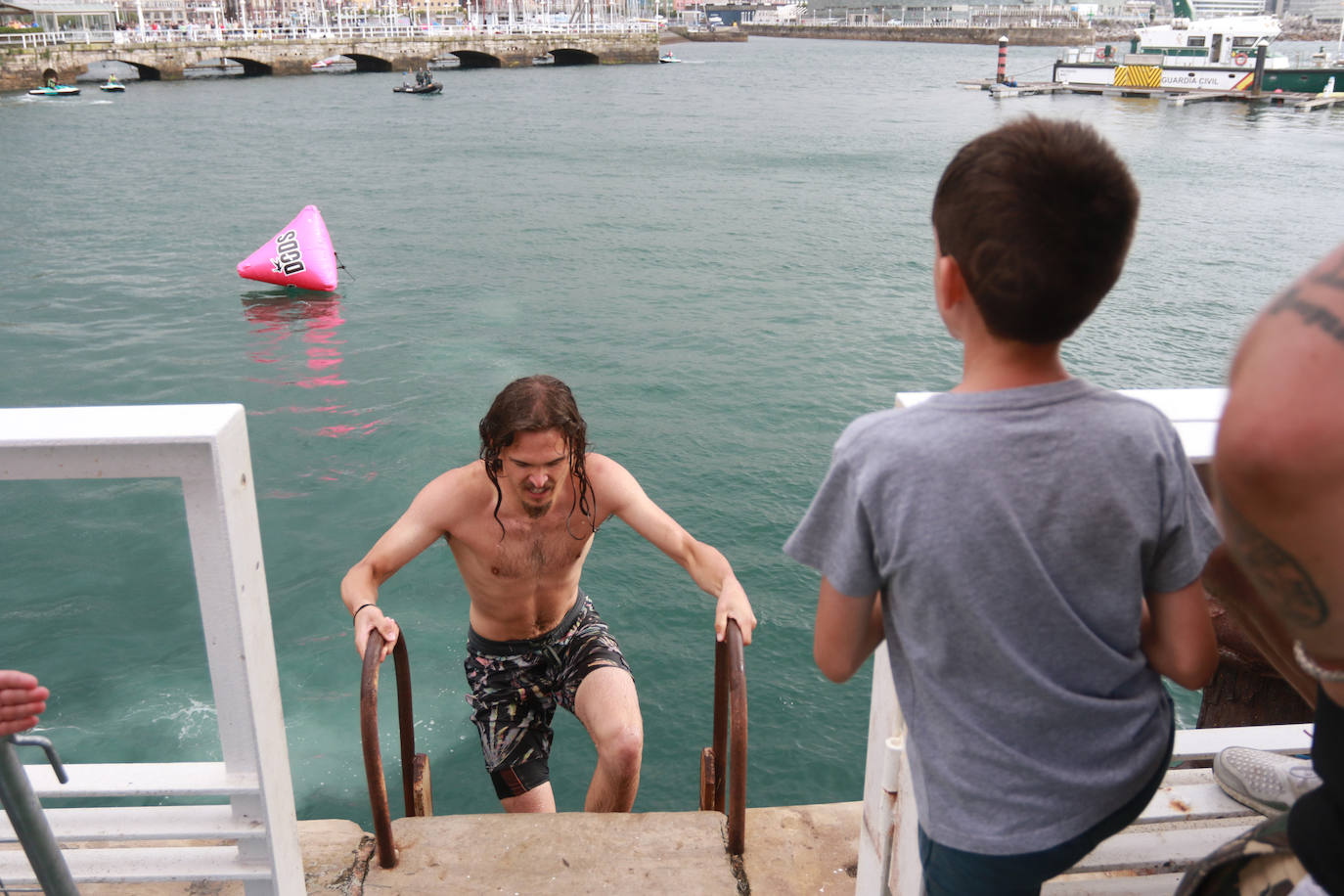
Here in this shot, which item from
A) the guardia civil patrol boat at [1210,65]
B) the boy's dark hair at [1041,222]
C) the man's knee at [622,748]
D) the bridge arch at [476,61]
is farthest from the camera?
the bridge arch at [476,61]

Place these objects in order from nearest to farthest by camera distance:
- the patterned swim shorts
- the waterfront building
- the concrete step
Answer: the concrete step, the patterned swim shorts, the waterfront building

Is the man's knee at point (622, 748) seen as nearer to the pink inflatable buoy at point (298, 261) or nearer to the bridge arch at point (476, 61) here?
the pink inflatable buoy at point (298, 261)


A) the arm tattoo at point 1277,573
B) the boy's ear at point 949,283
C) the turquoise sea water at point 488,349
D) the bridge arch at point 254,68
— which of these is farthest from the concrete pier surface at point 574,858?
the bridge arch at point 254,68

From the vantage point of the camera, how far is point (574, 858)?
104 inches

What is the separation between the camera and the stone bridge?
5322 cm

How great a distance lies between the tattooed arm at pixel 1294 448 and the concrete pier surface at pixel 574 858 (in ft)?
6.45

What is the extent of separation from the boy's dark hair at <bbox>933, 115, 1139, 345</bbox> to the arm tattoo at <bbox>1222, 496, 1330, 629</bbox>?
40cm

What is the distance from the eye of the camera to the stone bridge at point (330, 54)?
5322cm

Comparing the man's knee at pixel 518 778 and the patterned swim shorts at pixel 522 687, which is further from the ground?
the patterned swim shorts at pixel 522 687

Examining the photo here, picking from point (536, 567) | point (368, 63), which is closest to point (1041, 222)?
point (536, 567)

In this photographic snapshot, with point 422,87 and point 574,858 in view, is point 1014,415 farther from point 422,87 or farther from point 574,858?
point 422,87

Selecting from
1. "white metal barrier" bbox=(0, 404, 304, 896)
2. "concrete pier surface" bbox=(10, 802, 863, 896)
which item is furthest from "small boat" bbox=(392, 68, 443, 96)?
"white metal barrier" bbox=(0, 404, 304, 896)

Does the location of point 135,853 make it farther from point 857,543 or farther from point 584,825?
point 857,543

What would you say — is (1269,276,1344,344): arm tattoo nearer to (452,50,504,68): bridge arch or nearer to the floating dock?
the floating dock
